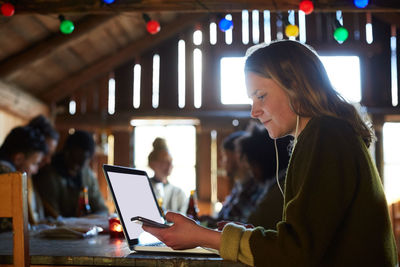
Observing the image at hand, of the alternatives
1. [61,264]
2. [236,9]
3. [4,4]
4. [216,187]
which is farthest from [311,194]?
[216,187]

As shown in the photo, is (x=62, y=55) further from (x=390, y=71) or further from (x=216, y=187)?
(x=390, y=71)

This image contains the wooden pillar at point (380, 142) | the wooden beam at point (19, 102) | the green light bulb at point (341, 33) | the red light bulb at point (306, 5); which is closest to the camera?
the red light bulb at point (306, 5)

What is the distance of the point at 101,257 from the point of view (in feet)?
5.32

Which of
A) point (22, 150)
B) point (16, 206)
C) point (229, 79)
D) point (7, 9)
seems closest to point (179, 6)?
point (7, 9)

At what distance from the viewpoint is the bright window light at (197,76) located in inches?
317

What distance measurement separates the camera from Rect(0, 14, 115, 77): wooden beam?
6336 millimetres

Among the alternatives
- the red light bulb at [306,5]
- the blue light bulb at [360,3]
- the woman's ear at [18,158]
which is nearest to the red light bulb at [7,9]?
the woman's ear at [18,158]

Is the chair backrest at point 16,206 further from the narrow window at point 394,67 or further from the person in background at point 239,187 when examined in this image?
the narrow window at point 394,67

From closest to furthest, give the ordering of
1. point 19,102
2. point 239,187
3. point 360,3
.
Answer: point 360,3, point 239,187, point 19,102

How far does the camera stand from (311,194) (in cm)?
115

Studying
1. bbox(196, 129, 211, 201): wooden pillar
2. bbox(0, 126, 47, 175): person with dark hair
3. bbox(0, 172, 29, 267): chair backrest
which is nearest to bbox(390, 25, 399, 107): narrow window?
bbox(196, 129, 211, 201): wooden pillar

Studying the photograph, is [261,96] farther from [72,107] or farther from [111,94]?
[72,107]

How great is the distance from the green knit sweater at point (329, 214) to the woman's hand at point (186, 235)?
0.25ft

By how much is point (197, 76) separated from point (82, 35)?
230cm
